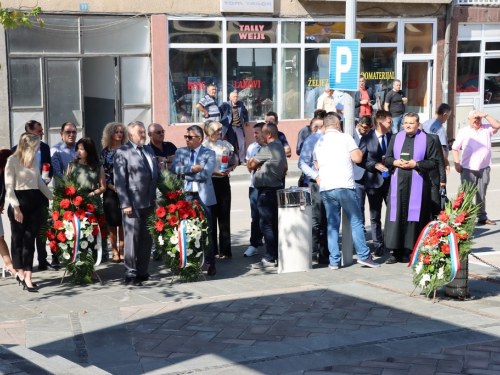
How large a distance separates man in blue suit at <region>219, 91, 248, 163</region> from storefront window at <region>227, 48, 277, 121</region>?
1.06 meters

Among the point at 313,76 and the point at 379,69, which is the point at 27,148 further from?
the point at 379,69

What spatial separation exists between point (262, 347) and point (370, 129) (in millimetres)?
4634

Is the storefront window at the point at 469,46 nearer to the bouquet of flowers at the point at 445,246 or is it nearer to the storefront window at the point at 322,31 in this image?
the storefront window at the point at 322,31

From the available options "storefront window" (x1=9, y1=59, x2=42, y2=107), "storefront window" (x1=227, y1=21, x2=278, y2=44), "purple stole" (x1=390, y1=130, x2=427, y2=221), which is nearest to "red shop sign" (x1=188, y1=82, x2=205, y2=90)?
"storefront window" (x1=227, y1=21, x2=278, y2=44)

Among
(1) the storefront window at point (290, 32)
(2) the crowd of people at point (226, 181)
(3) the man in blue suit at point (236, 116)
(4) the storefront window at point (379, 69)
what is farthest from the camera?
(4) the storefront window at point (379, 69)

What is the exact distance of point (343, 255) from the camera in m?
10.6

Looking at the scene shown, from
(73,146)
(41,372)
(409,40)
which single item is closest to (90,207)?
→ (73,146)

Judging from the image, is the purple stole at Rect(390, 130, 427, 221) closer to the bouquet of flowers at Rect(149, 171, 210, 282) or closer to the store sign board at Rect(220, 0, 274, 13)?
the bouquet of flowers at Rect(149, 171, 210, 282)

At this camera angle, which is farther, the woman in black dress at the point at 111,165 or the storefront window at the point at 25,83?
the storefront window at the point at 25,83

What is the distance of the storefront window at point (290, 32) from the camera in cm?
2164

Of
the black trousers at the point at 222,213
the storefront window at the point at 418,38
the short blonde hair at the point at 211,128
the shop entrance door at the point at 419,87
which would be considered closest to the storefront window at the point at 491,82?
the shop entrance door at the point at 419,87

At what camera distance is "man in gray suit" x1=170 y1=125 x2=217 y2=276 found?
400 inches

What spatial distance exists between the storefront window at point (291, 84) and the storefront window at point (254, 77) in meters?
0.30

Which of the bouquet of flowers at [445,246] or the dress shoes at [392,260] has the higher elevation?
the bouquet of flowers at [445,246]
